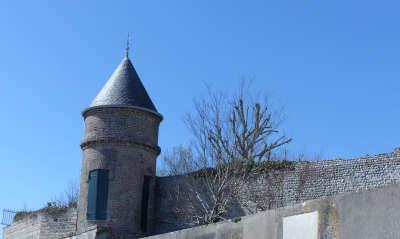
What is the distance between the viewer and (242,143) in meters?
27.7

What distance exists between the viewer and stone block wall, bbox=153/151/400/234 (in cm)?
1995

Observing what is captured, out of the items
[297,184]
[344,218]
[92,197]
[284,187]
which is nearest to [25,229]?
[92,197]

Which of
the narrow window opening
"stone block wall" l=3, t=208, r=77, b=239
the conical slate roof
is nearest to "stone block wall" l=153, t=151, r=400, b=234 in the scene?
the narrow window opening

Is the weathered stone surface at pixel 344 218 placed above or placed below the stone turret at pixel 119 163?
below

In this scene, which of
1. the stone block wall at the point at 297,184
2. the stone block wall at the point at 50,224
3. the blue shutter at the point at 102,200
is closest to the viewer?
the stone block wall at the point at 297,184

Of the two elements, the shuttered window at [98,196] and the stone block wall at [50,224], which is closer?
the shuttered window at [98,196]

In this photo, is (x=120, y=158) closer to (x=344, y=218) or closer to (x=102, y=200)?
(x=102, y=200)

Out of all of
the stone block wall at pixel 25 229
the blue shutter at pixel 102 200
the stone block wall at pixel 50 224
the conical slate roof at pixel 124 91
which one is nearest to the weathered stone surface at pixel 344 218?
the blue shutter at pixel 102 200

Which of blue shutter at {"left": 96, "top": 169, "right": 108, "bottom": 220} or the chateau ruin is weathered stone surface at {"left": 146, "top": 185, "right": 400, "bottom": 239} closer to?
the chateau ruin

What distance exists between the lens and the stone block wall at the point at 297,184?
65.5 feet

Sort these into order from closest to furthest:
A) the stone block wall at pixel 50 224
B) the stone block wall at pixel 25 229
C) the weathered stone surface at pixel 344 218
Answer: the weathered stone surface at pixel 344 218, the stone block wall at pixel 50 224, the stone block wall at pixel 25 229

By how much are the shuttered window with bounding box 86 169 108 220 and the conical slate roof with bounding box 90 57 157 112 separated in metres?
2.63

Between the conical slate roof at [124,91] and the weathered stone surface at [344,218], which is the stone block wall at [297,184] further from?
the weathered stone surface at [344,218]

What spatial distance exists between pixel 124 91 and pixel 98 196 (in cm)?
406
